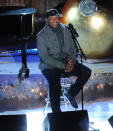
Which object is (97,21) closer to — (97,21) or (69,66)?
(97,21)

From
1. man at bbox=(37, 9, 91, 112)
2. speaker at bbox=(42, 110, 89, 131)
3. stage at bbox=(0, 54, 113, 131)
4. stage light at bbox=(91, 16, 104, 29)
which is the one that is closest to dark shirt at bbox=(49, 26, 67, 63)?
man at bbox=(37, 9, 91, 112)

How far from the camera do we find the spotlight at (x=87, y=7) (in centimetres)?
643

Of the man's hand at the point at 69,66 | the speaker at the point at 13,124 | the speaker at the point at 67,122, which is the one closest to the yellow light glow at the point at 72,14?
the man's hand at the point at 69,66

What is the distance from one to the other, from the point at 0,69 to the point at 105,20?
8.67 feet

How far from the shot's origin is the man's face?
4.25m

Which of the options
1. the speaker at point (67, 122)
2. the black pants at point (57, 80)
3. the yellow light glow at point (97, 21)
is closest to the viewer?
the speaker at point (67, 122)

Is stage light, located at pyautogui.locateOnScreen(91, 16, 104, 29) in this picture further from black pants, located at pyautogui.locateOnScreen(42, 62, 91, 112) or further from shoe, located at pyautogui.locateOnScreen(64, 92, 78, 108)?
shoe, located at pyautogui.locateOnScreen(64, 92, 78, 108)

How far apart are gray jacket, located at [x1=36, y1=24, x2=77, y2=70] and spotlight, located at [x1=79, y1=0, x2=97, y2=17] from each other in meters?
2.16

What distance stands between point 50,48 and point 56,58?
18cm

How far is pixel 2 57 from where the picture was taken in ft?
25.7

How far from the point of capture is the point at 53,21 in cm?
429

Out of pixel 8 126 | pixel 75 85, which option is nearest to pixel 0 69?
pixel 75 85

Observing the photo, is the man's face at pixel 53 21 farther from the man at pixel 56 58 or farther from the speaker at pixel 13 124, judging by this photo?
the speaker at pixel 13 124

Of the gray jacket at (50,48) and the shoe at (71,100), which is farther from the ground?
the gray jacket at (50,48)
